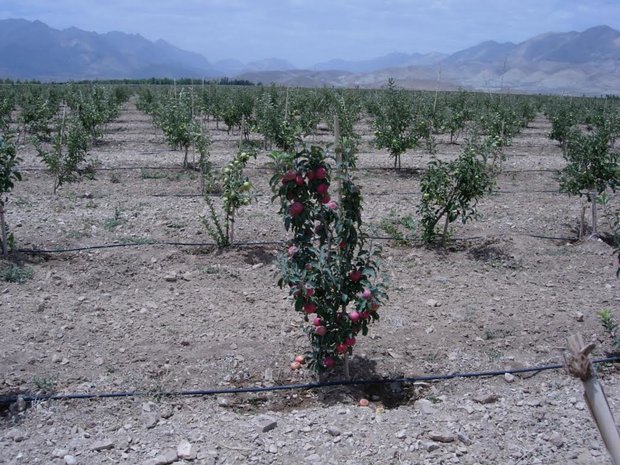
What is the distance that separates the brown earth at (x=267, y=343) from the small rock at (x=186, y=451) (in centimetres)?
4

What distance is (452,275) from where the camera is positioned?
5.98 metres

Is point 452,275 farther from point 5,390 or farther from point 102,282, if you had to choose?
point 5,390

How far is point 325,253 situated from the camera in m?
3.91

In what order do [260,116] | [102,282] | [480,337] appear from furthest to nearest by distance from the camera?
[260,116], [102,282], [480,337]

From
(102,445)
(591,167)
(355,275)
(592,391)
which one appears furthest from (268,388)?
(591,167)

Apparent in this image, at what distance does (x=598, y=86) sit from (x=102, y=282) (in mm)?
143676

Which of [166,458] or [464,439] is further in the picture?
[464,439]

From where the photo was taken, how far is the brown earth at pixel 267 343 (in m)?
3.43

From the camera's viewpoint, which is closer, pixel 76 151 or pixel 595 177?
pixel 595 177

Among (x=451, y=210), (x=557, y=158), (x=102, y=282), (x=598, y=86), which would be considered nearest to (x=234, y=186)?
(x=102, y=282)

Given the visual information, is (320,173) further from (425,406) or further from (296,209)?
(425,406)

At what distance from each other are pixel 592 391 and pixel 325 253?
→ 7.80 ft

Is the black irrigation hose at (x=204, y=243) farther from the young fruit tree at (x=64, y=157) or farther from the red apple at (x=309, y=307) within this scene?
the young fruit tree at (x=64, y=157)

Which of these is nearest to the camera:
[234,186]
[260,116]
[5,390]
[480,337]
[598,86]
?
[5,390]
